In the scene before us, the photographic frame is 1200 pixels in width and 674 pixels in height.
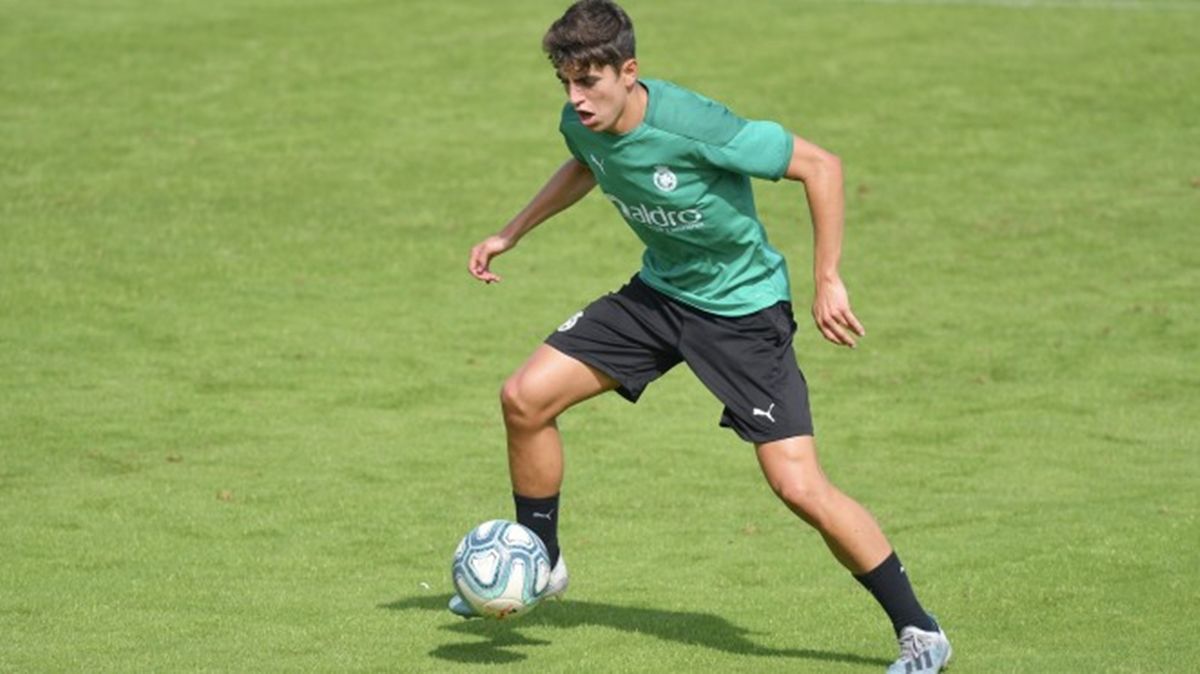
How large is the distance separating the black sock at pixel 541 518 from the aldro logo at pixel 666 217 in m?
1.19

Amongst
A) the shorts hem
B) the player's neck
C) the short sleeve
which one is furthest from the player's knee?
the short sleeve

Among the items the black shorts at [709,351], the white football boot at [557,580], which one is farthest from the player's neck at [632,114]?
the white football boot at [557,580]

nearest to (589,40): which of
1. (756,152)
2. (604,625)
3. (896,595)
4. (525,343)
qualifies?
(756,152)

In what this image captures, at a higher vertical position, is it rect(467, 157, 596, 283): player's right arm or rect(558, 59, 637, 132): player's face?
rect(558, 59, 637, 132): player's face

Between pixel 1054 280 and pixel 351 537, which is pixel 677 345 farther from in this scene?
pixel 1054 280

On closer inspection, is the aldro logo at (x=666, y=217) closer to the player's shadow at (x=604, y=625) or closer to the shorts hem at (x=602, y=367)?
the shorts hem at (x=602, y=367)

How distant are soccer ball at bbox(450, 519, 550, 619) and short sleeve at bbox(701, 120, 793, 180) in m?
1.58

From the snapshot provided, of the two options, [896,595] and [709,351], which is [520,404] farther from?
[896,595]

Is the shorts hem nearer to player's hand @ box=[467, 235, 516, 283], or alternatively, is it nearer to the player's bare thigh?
the player's bare thigh

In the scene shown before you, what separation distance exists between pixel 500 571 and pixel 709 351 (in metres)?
1.13

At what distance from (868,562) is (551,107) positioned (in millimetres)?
12346

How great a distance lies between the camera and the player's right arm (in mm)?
8094

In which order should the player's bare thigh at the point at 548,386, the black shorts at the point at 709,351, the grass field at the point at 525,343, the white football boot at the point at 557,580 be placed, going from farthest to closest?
the grass field at the point at 525,343, the white football boot at the point at 557,580, the player's bare thigh at the point at 548,386, the black shorts at the point at 709,351

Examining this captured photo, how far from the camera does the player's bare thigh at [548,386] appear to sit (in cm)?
776
